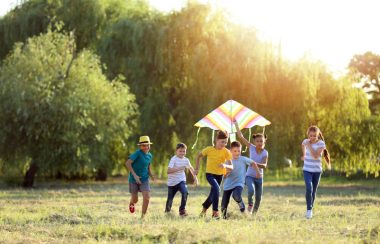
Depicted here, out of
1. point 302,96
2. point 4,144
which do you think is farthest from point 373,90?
point 4,144

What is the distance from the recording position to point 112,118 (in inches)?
1080

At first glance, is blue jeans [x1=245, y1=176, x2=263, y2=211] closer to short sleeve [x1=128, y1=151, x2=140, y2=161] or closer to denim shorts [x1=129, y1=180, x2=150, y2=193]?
denim shorts [x1=129, y1=180, x2=150, y2=193]

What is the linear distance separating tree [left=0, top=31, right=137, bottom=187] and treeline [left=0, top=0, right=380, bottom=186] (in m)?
0.04

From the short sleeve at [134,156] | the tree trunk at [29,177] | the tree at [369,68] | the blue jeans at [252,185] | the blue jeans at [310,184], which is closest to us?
the short sleeve at [134,156]

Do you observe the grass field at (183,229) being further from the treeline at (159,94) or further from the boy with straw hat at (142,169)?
the treeline at (159,94)

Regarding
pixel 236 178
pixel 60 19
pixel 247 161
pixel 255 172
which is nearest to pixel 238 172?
pixel 236 178

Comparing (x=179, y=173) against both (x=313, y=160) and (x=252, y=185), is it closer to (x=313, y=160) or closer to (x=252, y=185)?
(x=252, y=185)

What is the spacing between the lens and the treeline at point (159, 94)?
86.7 feet

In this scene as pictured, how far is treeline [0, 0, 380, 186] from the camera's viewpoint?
26438 mm

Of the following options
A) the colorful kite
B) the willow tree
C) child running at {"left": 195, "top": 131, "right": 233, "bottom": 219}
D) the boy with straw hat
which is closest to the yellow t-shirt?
child running at {"left": 195, "top": 131, "right": 233, "bottom": 219}

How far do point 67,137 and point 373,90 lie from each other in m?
25.8

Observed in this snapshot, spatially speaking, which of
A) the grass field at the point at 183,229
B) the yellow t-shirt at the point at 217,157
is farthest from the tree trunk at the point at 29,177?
the yellow t-shirt at the point at 217,157

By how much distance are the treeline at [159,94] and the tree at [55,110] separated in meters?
0.04

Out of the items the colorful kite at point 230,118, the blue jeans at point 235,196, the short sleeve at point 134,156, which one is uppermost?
the colorful kite at point 230,118
